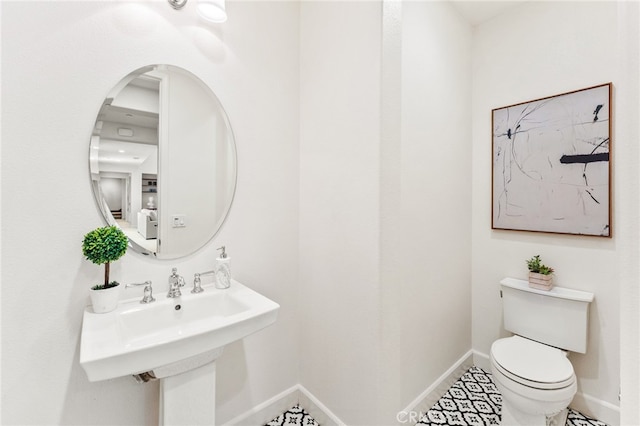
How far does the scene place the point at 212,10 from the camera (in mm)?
1321

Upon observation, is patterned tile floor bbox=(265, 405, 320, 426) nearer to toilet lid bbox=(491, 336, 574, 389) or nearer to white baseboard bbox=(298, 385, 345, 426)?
white baseboard bbox=(298, 385, 345, 426)

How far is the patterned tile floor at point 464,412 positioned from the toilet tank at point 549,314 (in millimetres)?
443

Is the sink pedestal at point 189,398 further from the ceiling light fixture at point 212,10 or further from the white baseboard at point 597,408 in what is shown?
the white baseboard at point 597,408

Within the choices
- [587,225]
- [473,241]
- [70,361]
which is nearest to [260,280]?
[70,361]

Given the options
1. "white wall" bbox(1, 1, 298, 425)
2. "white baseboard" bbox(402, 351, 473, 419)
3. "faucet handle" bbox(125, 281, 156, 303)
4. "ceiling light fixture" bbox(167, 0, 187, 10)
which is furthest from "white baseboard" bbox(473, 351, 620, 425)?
"ceiling light fixture" bbox(167, 0, 187, 10)

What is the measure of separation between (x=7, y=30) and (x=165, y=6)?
576 mm

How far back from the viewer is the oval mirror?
1.21m

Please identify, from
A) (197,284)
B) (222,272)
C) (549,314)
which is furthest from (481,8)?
(197,284)

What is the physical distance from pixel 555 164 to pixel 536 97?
0.48 meters

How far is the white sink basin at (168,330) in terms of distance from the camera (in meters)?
0.87

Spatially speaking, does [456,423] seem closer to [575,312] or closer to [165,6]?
[575,312]

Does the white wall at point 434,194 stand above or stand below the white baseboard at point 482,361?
above

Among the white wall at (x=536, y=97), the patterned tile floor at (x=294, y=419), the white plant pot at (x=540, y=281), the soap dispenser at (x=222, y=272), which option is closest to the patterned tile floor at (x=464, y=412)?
the patterned tile floor at (x=294, y=419)

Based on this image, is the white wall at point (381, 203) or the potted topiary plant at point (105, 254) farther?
the white wall at point (381, 203)
